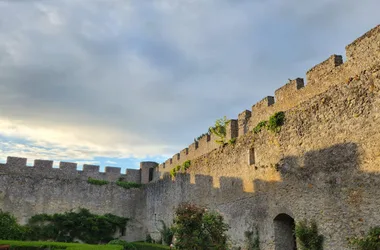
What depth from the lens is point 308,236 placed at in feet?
34.3

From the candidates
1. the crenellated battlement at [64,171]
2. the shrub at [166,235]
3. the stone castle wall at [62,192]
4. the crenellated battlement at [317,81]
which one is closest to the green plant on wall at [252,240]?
the crenellated battlement at [317,81]

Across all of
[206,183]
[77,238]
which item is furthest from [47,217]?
[206,183]

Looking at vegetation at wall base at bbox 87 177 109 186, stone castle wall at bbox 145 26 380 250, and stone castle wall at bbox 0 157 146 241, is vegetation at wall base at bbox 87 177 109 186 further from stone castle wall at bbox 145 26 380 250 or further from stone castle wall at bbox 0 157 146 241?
stone castle wall at bbox 145 26 380 250

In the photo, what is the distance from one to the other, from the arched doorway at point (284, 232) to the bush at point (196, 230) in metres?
1.83

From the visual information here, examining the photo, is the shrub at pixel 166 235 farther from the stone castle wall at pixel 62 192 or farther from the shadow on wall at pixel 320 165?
the shadow on wall at pixel 320 165

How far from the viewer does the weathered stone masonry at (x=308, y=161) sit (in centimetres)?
906

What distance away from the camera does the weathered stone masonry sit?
29.7ft

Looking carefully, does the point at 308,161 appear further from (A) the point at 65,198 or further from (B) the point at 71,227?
(A) the point at 65,198

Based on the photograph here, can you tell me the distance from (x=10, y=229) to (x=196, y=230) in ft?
56.6

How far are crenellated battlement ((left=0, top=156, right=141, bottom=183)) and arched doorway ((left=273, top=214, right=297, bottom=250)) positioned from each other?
64.2 ft

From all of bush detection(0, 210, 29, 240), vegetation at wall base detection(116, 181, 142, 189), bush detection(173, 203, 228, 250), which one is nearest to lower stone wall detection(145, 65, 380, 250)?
bush detection(173, 203, 228, 250)

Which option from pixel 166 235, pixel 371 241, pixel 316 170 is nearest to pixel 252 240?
pixel 316 170

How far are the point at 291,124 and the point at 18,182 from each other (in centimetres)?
2180

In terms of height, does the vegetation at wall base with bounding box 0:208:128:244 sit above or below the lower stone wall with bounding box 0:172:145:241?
below
